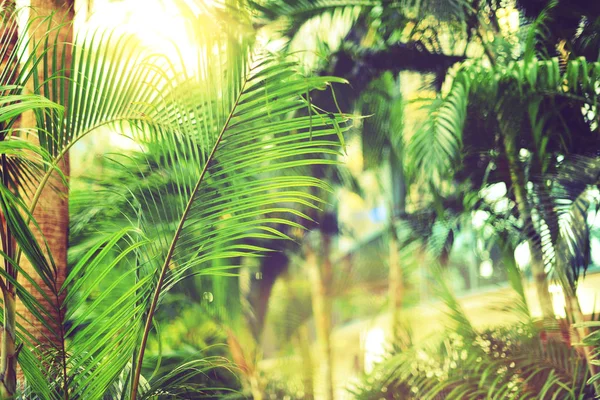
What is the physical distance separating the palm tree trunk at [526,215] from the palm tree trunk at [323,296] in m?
2.44

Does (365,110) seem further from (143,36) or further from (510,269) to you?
(143,36)

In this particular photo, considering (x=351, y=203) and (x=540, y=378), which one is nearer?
(x=540, y=378)

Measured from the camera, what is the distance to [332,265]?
584cm

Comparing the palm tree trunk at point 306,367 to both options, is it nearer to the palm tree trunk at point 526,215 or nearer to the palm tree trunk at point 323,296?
the palm tree trunk at point 323,296

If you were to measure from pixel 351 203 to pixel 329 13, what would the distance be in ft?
19.4

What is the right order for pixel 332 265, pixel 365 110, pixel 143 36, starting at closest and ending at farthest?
pixel 143 36 → pixel 365 110 → pixel 332 265

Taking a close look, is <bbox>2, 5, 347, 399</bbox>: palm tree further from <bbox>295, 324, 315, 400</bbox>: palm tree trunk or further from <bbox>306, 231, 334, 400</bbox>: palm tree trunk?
<bbox>306, 231, 334, 400</bbox>: palm tree trunk

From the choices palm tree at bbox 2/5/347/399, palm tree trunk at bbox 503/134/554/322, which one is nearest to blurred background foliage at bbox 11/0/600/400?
palm tree trunk at bbox 503/134/554/322

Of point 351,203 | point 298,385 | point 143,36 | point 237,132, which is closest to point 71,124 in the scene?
point 143,36

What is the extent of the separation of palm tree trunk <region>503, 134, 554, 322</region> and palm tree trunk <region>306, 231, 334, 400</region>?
2440 millimetres

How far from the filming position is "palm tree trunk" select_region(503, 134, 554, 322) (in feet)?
10.8

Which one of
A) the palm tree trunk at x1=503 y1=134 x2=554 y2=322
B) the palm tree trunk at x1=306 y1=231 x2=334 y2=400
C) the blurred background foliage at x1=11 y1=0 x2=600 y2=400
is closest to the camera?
the blurred background foliage at x1=11 y1=0 x2=600 y2=400

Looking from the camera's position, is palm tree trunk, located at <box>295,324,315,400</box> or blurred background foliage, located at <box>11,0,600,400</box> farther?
palm tree trunk, located at <box>295,324,315,400</box>

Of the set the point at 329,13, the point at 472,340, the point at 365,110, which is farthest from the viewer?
the point at 365,110
